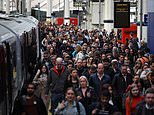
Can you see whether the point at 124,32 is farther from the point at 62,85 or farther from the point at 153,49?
the point at 62,85

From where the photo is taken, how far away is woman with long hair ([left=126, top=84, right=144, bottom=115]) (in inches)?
416

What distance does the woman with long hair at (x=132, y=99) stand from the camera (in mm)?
10562

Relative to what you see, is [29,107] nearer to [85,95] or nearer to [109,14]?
[85,95]

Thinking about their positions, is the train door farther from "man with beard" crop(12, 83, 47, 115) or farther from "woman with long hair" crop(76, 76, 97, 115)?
"woman with long hair" crop(76, 76, 97, 115)

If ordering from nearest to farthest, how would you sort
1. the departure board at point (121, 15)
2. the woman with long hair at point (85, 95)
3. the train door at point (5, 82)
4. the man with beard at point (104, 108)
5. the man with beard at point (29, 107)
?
1. the man with beard at point (104, 108)
2. the man with beard at point (29, 107)
3. the train door at point (5, 82)
4. the woman with long hair at point (85, 95)
5. the departure board at point (121, 15)

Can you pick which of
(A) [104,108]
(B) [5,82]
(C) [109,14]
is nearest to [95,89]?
(B) [5,82]

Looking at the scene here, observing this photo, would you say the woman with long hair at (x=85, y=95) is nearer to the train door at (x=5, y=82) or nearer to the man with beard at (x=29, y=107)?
the man with beard at (x=29, y=107)

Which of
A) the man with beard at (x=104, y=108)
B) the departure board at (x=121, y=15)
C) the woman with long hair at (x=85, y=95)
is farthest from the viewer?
the departure board at (x=121, y=15)

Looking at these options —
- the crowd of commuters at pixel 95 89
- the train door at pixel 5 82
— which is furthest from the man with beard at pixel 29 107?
the train door at pixel 5 82

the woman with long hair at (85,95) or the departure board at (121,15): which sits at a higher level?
the departure board at (121,15)

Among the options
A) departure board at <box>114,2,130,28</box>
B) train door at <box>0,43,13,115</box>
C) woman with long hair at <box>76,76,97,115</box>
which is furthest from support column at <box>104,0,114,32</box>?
woman with long hair at <box>76,76,97,115</box>

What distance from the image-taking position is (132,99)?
1073cm

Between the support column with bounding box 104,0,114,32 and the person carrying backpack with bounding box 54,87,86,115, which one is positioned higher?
the support column with bounding box 104,0,114,32

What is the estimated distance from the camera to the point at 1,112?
11047 millimetres
